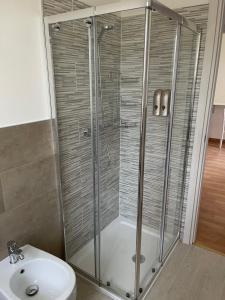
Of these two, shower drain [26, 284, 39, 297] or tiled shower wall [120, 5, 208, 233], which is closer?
shower drain [26, 284, 39, 297]

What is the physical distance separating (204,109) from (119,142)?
2.78 ft

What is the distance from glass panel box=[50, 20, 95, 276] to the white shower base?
0.01 metres

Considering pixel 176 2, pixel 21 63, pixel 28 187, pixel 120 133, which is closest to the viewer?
pixel 21 63

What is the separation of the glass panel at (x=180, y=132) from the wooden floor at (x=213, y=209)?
1.19ft

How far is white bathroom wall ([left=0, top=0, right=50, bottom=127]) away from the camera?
4.47 ft

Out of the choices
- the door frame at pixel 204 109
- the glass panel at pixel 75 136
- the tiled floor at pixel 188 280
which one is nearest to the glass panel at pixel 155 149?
the tiled floor at pixel 188 280

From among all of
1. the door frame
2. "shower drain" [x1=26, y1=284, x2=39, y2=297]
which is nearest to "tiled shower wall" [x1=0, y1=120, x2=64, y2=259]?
"shower drain" [x1=26, y1=284, x2=39, y2=297]

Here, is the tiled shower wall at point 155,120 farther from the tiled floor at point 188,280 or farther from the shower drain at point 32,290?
the shower drain at point 32,290

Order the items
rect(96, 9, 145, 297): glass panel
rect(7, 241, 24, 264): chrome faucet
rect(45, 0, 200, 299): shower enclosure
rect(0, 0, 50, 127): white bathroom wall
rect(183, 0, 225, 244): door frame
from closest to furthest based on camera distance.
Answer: rect(0, 0, 50, 127): white bathroom wall → rect(7, 241, 24, 264): chrome faucet → rect(45, 0, 200, 299): shower enclosure → rect(183, 0, 225, 244): door frame → rect(96, 9, 145, 297): glass panel

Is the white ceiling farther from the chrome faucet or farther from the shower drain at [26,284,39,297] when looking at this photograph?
the shower drain at [26,284,39,297]

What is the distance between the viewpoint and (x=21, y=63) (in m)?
1.46

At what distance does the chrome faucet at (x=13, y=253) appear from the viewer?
1474 mm

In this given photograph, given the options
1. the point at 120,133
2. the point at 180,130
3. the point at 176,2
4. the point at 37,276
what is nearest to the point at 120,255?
the point at 37,276

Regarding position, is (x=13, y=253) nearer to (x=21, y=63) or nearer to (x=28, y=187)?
(x=28, y=187)
